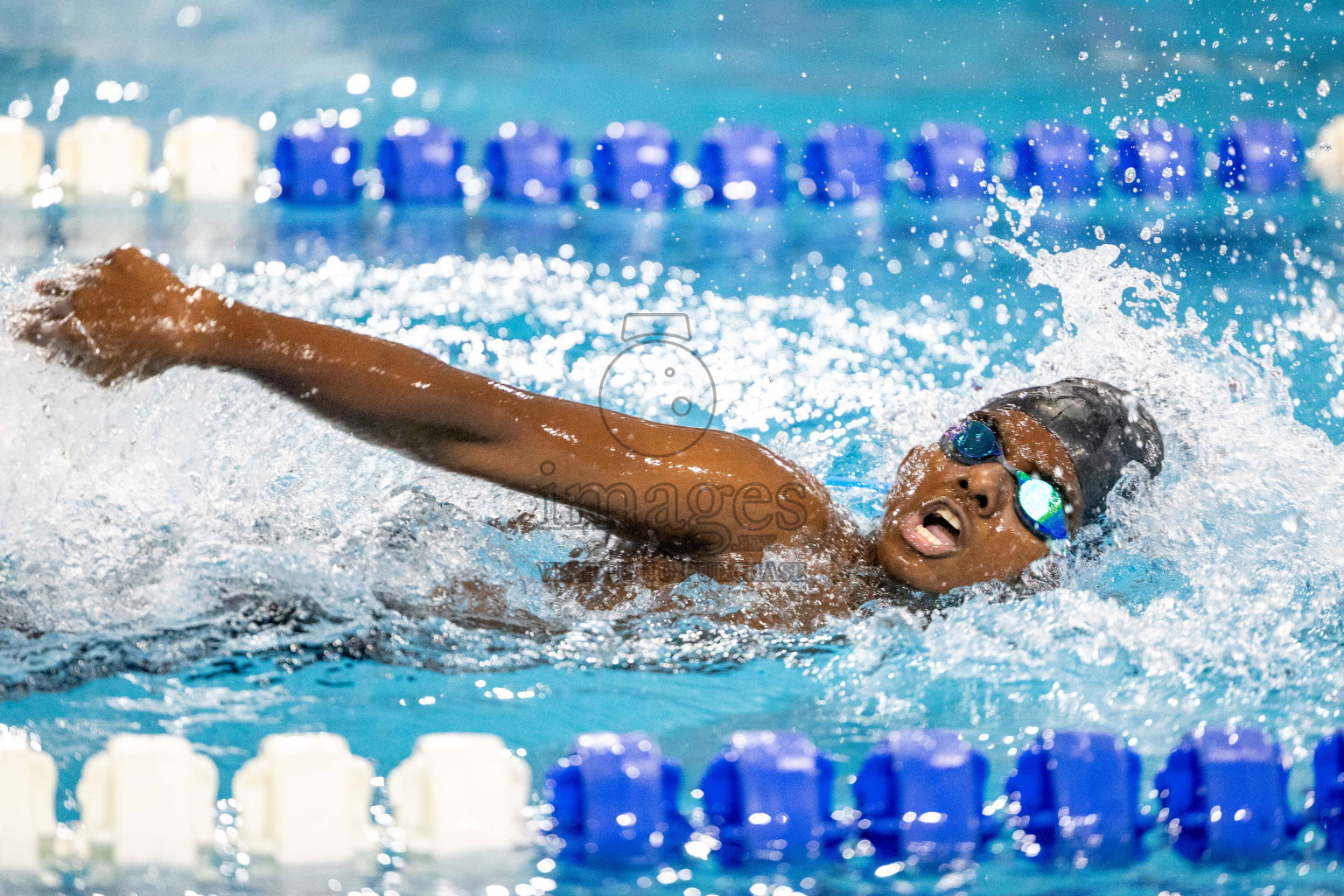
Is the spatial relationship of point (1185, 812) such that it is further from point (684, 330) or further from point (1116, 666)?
point (684, 330)

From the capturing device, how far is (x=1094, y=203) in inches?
176

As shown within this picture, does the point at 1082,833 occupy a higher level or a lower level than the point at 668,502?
lower

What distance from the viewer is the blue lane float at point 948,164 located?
175 inches

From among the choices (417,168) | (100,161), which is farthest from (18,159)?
(417,168)

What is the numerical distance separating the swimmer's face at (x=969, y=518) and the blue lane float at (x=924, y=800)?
33 centimetres

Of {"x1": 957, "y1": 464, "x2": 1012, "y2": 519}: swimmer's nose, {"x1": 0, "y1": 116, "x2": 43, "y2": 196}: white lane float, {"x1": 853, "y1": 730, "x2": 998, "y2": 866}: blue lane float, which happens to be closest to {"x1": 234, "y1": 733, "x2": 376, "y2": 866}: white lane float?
{"x1": 853, "y1": 730, "x2": 998, "y2": 866}: blue lane float

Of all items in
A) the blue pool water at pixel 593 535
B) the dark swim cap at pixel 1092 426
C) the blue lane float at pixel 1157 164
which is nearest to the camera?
the blue pool water at pixel 593 535

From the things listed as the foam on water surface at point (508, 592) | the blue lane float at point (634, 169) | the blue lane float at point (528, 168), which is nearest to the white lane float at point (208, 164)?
A: the blue lane float at point (528, 168)

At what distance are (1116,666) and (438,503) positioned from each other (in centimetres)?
119

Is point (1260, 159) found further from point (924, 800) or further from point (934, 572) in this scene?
→ point (924, 800)

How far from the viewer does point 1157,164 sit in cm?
459

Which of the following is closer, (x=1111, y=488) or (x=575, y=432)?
(x=575, y=432)

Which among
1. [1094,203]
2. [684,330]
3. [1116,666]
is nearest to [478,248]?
[684,330]

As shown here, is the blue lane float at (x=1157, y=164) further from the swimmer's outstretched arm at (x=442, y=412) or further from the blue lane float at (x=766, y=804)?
the blue lane float at (x=766, y=804)
